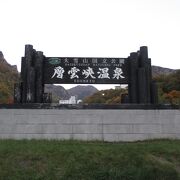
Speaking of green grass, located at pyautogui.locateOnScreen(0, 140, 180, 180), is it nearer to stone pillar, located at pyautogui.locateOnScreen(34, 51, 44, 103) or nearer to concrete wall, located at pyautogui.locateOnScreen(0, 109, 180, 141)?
concrete wall, located at pyautogui.locateOnScreen(0, 109, 180, 141)

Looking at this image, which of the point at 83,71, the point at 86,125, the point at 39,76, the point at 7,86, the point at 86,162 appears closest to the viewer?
the point at 86,162

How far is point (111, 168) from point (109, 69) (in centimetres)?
554

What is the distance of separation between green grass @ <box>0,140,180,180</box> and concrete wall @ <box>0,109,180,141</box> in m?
1.66

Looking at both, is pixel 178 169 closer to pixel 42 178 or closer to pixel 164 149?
pixel 164 149

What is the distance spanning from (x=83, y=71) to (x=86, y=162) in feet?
17.0

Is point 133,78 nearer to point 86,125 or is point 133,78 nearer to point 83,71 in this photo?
point 83,71

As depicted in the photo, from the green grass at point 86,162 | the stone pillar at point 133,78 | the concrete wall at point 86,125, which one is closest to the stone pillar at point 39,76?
the concrete wall at point 86,125

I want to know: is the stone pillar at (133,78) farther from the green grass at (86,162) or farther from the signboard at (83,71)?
the green grass at (86,162)

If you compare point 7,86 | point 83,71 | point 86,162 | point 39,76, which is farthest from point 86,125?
point 7,86

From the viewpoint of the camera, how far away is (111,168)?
726cm

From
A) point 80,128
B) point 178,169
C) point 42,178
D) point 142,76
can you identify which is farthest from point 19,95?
point 178,169

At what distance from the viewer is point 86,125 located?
422 inches

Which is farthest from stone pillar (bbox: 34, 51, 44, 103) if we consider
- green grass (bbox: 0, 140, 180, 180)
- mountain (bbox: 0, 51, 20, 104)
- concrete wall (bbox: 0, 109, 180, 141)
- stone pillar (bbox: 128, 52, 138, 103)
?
mountain (bbox: 0, 51, 20, 104)

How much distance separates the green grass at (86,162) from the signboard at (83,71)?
11.9 feet
